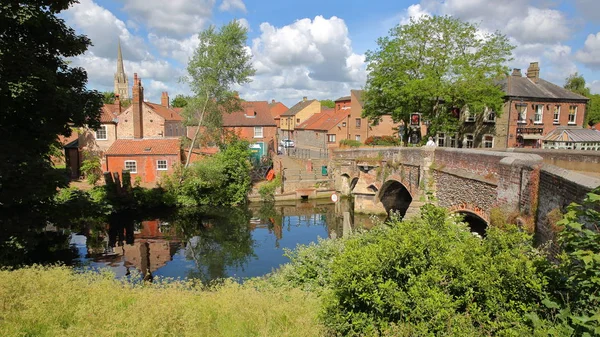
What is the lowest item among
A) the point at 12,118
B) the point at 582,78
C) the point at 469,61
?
the point at 12,118

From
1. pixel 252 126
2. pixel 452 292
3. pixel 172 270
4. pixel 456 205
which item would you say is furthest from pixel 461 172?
pixel 252 126

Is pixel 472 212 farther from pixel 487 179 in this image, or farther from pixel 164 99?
pixel 164 99

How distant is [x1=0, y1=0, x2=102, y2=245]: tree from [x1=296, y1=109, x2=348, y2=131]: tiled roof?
39184 millimetres

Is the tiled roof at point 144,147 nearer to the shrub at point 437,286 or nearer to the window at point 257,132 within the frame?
the window at point 257,132

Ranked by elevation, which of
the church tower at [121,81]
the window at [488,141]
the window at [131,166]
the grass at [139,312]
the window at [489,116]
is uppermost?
the church tower at [121,81]

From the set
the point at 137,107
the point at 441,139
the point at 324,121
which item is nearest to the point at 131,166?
the point at 137,107

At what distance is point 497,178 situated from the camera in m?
11.0

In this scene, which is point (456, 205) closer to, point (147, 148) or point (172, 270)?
point (172, 270)

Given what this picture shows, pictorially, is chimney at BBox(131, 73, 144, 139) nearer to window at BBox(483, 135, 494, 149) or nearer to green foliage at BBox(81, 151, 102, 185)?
green foliage at BBox(81, 151, 102, 185)

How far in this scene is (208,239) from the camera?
74.9 ft

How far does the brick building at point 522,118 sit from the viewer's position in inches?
1171

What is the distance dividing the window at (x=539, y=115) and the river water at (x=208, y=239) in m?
16.7

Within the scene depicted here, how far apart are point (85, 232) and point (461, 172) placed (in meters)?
22.0

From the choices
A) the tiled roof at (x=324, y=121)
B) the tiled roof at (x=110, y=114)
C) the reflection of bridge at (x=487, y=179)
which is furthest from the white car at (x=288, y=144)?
the reflection of bridge at (x=487, y=179)
